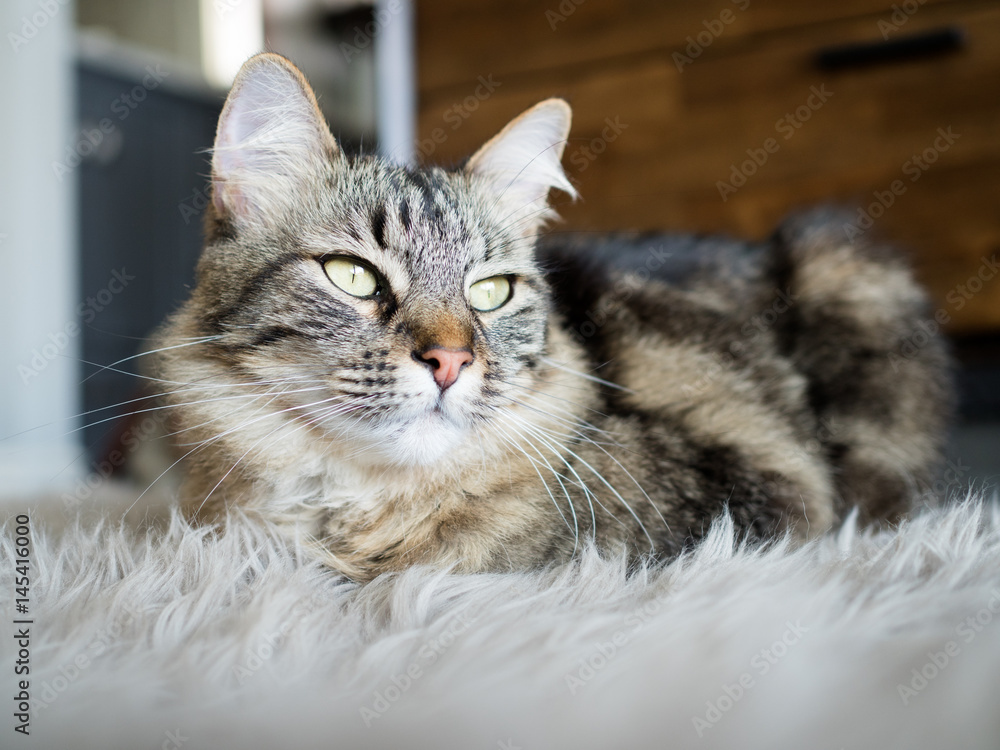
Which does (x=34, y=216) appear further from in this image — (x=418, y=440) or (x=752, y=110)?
(x=752, y=110)

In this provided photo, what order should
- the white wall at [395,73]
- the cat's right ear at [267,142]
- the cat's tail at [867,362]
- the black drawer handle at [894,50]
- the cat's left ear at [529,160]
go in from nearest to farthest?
the cat's right ear at [267,142] → the cat's left ear at [529,160] → the cat's tail at [867,362] → the black drawer handle at [894,50] → the white wall at [395,73]

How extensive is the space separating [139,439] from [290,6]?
92.0 inches

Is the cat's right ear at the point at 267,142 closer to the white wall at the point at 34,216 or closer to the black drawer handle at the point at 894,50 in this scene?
the white wall at the point at 34,216

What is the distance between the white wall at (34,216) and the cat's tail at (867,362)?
2.17m

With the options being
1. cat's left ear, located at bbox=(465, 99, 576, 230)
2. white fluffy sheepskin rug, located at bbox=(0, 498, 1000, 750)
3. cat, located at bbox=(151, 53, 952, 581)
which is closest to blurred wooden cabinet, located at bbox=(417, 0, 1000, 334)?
cat's left ear, located at bbox=(465, 99, 576, 230)

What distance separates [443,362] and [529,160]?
0.46m

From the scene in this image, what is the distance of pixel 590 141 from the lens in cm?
234

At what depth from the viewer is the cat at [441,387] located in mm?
803

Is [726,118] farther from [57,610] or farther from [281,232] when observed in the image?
[57,610]

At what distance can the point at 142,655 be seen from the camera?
1.98 feet

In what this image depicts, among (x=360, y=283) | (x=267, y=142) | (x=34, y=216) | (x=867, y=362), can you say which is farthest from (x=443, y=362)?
(x=34, y=216)

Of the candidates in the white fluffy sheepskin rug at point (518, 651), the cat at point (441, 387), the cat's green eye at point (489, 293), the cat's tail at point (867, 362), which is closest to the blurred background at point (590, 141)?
the cat's tail at point (867, 362)

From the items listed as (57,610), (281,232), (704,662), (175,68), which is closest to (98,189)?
(175,68)

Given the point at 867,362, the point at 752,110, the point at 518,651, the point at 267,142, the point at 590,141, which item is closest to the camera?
the point at 518,651
